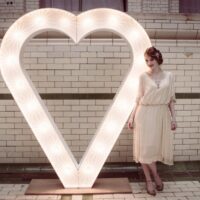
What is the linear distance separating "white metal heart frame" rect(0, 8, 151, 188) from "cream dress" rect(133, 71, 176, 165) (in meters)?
0.15

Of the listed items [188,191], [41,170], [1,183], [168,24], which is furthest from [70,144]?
[168,24]

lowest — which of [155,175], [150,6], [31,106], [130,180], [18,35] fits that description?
[130,180]

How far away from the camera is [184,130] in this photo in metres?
5.89

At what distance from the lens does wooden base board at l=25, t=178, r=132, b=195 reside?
4.84m

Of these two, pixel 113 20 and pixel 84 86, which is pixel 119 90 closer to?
pixel 113 20

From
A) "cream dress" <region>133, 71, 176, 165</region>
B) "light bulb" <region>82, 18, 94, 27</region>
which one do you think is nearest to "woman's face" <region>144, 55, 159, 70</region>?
"cream dress" <region>133, 71, 176, 165</region>

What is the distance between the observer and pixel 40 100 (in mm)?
4781

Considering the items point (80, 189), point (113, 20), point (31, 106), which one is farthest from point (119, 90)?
point (80, 189)

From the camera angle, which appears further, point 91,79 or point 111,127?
point 91,79

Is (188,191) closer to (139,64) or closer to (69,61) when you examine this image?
(139,64)

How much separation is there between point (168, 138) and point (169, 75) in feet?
2.63

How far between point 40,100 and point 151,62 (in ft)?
4.86

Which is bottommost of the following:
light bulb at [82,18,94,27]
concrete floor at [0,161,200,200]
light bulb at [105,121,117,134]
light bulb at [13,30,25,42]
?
concrete floor at [0,161,200,200]

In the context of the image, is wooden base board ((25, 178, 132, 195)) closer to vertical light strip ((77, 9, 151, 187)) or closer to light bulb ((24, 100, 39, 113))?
vertical light strip ((77, 9, 151, 187))
